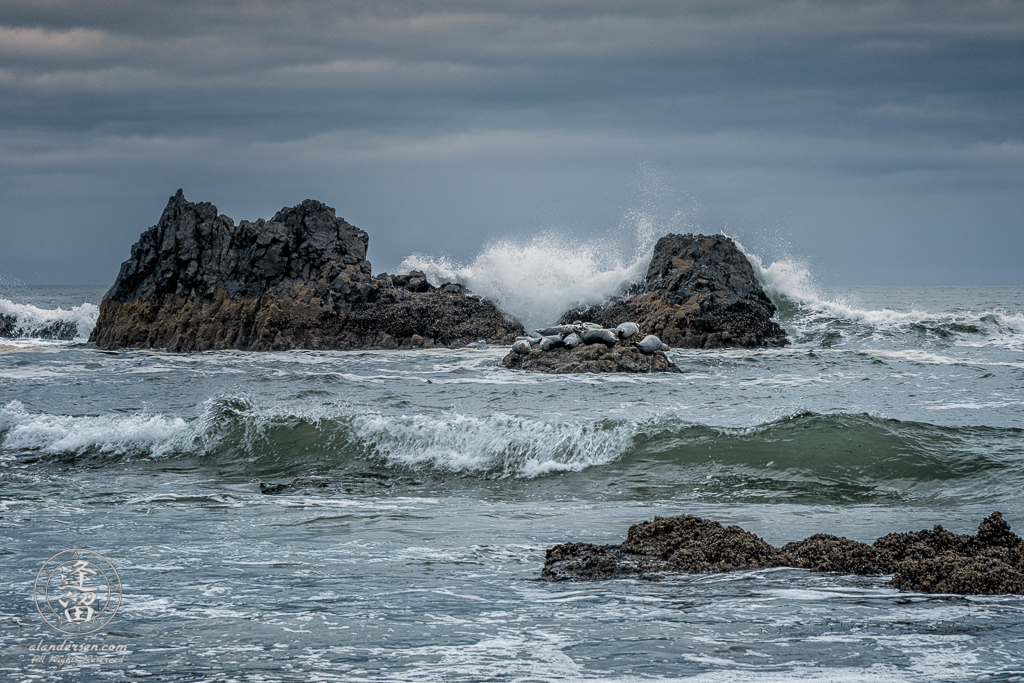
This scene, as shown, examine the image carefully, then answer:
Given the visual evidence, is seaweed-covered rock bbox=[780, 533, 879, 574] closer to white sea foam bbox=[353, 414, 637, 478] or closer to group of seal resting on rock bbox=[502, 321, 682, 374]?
white sea foam bbox=[353, 414, 637, 478]

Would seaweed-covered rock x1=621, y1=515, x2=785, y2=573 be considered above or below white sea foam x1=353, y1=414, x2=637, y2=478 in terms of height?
below

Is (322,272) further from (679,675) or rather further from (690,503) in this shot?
(679,675)

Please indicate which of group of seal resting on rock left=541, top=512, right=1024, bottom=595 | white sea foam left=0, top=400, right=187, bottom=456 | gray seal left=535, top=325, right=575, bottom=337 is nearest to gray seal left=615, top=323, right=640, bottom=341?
gray seal left=535, top=325, right=575, bottom=337

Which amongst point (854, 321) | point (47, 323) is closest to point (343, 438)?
point (854, 321)

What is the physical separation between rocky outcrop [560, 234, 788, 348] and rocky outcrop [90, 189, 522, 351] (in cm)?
384

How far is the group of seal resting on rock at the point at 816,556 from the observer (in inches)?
172

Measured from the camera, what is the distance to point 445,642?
11.9 ft

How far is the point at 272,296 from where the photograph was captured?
2345cm

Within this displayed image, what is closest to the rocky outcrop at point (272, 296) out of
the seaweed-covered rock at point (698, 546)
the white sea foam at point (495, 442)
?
the white sea foam at point (495, 442)

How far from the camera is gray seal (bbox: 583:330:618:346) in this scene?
1561 cm

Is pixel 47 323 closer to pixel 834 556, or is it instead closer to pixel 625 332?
pixel 625 332

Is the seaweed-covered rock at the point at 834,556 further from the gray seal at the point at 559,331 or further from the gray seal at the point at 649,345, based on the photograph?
the gray seal at the point at 559,331

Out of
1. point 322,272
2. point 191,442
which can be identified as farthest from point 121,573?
point 322,272

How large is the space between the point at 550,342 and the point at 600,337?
103cm
